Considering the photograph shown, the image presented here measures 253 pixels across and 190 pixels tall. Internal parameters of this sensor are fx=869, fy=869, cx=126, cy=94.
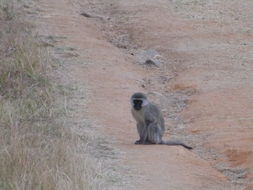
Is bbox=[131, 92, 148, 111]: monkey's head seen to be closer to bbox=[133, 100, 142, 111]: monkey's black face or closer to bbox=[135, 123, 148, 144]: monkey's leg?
bbox=[133, 100, 142, 111]: monkey's black face

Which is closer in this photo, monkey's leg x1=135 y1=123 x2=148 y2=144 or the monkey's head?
monkey's leg x1=135 y1=123 x2=148 y2=144

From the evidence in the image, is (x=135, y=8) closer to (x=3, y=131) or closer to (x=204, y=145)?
(x=204, y=145)

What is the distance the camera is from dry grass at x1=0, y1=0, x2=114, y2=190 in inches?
340

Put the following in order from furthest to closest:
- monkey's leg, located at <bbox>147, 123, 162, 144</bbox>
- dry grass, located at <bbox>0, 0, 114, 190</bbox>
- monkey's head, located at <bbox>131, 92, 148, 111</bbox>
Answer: monkey's head, located at <bbox>131, 92, 148, 111</bbox> < monkey's leg, located at <bbox>147, 123, 162, 144</bbox> < dry grass, located at <bbox>0, 0, 114, 190</bbox>

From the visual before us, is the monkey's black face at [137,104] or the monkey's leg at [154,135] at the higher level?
the monkey's black face at [137,104]

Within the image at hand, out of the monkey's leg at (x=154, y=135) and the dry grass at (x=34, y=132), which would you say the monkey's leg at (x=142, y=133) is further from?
the dry grass at (x=34, y=132)

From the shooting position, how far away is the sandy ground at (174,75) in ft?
34.4

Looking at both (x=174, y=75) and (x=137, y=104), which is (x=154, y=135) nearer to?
(x=137, y=104)

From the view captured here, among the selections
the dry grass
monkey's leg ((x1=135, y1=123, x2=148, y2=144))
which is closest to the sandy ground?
monkey's leg ((x1=135, y1=123, x2=148, y2=144))

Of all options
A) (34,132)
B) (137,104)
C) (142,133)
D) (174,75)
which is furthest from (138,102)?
(174,75)

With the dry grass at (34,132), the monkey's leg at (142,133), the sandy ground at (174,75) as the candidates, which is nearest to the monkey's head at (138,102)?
the monkey's leg at (142,133)

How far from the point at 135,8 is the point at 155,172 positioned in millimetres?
11530

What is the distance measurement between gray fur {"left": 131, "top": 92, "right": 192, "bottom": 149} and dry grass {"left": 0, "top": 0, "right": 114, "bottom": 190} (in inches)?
36.2

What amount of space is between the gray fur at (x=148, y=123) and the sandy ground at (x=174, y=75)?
0.23 metres
